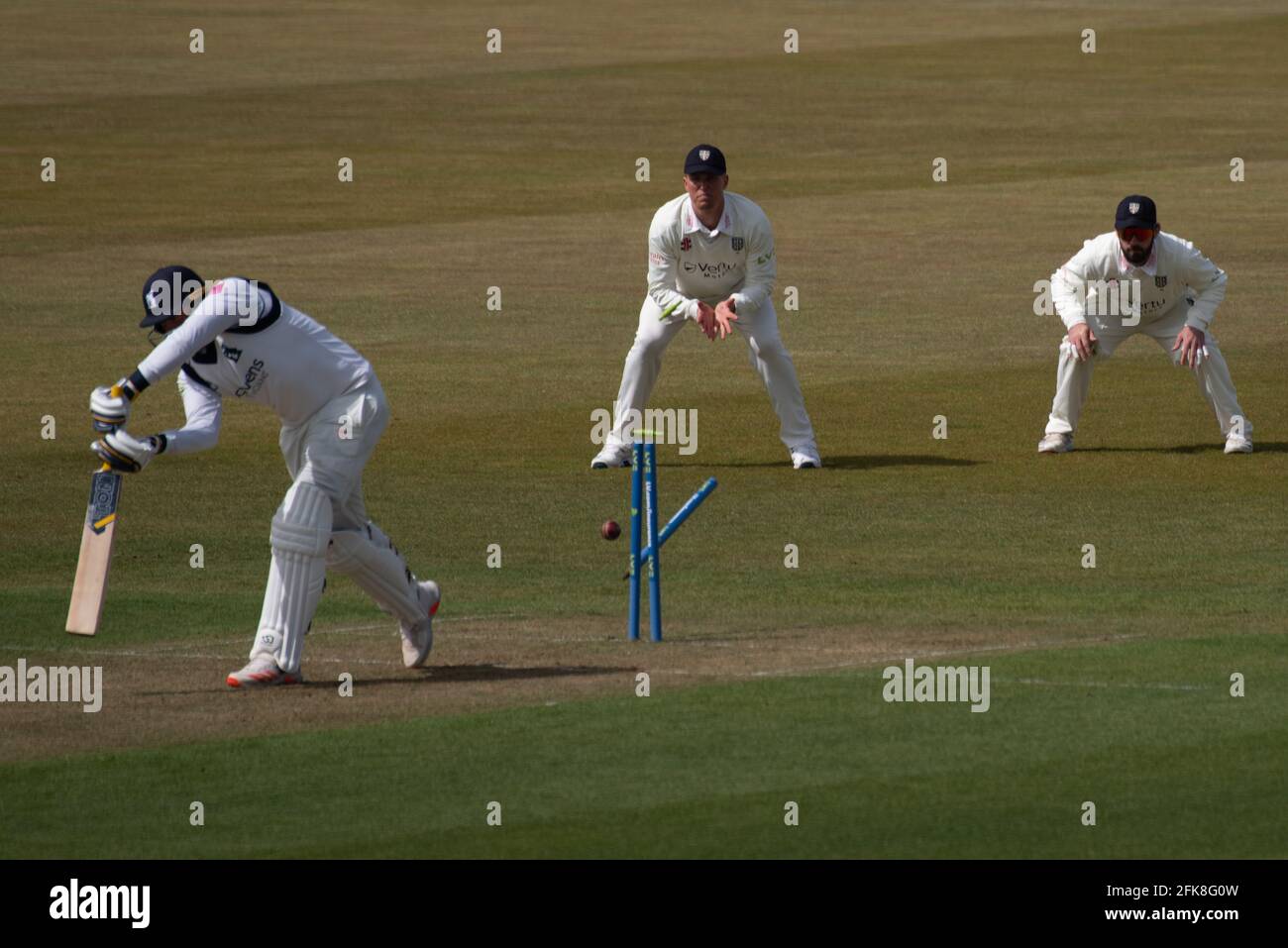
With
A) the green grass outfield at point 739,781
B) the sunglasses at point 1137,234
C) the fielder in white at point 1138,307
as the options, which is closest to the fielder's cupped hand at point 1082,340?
the fielder in white at point 1138,307

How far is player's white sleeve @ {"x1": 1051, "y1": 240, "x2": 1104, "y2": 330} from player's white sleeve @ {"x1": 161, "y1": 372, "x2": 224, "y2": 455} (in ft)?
28.4

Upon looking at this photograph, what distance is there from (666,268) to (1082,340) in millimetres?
3149

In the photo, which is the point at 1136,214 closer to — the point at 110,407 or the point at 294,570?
the point at 294,570

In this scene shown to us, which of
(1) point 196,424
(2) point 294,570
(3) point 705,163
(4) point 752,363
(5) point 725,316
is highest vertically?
(3) point 705,163

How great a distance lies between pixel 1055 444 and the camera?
19.8 meters

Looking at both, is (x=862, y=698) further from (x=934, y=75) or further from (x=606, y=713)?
(x=934, y=75)

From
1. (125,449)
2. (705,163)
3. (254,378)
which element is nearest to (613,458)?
(705,163)

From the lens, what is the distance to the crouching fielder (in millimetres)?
12039

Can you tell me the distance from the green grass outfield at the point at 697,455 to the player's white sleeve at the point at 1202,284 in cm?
117

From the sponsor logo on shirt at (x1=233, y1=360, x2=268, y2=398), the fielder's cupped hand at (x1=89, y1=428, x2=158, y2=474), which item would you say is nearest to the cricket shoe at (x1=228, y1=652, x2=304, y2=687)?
the fielder's cupped hand at (x1=89, y1=428, x2=158, y2=474)

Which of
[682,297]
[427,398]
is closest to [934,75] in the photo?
[427,398]

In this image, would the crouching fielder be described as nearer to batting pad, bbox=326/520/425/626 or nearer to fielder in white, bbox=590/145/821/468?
batting pad, bbox=326/520/425/626

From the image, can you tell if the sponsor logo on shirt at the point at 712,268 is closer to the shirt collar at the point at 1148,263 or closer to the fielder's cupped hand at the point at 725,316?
the fielder's cupped hand at the point at 725,316

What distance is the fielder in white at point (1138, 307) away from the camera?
1912 cm
